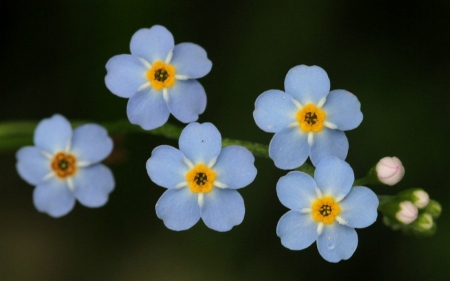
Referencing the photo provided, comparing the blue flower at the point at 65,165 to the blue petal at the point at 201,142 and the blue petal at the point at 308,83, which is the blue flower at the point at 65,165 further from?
the blue petal at the point at 308,83

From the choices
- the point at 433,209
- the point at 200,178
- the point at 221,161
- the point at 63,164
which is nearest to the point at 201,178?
the point at 200,178

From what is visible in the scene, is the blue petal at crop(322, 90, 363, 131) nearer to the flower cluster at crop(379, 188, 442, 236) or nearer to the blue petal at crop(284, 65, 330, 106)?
the blue petal at crop(284, 65, 330, 106)

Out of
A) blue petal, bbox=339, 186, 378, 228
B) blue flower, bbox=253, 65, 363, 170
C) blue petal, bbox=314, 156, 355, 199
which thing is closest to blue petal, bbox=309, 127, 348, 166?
blue flower, bbox=253, 65, 363, 170

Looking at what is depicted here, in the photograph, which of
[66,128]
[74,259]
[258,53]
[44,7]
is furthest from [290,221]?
[44,7]

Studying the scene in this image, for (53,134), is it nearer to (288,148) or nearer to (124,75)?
(124,75)

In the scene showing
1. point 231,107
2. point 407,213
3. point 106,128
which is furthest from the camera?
point 231,107

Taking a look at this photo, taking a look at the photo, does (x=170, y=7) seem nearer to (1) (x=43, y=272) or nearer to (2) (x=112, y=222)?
(2) (x=112, y=222)

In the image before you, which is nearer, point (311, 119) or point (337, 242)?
point (337, 242)
